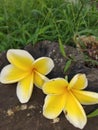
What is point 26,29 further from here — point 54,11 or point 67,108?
point 67,108

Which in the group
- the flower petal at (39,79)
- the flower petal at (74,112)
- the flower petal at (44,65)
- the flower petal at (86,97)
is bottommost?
the flower petal at (74,112)

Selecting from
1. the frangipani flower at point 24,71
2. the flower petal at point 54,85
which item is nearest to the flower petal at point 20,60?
the frangipani flower at point 24,71

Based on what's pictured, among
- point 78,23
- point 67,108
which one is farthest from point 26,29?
point 67,108

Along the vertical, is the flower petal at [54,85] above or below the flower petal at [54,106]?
above

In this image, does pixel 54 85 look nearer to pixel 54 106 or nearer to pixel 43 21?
pixel 54 106

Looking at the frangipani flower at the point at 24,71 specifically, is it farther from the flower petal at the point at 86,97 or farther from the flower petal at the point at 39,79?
the flower petal at the point at 86,97
